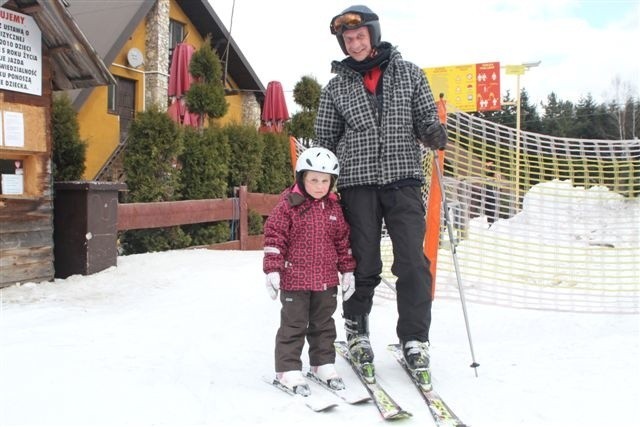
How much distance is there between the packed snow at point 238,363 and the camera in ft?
8.75

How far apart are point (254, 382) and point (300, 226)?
2.91 feet

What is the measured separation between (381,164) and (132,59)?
43.3 feet

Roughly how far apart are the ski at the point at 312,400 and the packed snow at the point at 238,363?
1.9 inches

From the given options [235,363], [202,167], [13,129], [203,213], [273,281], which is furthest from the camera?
[202,167]

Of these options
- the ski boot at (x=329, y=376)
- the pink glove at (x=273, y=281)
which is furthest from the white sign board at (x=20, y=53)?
the ski boot at (x=329, y=376)

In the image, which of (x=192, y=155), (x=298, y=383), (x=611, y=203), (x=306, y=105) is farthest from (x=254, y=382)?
(x=306, y=105)

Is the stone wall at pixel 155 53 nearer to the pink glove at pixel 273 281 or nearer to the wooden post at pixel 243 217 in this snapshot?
the wooden post at pixel 243 217

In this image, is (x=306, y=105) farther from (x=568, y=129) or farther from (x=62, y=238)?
(x=568, y=129)

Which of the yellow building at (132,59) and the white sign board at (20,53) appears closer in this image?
the white sign board at (20,53)

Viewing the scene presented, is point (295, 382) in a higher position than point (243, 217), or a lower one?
lower

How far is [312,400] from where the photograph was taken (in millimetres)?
2777

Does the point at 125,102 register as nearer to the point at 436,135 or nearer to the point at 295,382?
the point at 436,135

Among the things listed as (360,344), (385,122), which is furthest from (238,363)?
(385,122)

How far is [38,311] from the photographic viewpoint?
463 centimetres
